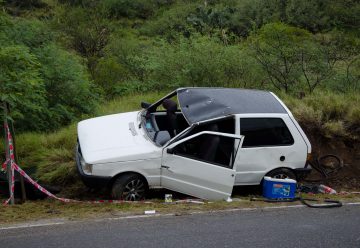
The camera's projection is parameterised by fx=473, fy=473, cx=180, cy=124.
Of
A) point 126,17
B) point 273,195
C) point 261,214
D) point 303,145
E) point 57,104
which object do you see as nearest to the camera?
point 261,214

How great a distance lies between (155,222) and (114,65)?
13.5 metres

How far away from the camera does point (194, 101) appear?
892cm

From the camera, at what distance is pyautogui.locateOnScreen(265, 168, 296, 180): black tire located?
8.70m

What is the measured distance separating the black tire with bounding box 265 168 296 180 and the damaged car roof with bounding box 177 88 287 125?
1.08 m

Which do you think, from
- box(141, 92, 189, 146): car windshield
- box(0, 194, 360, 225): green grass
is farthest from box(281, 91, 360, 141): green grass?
box(141, 92, 189, 146): car windshield

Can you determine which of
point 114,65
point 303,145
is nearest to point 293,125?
point 303,145

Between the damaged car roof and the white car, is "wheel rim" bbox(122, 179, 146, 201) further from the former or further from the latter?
the damaged car roof

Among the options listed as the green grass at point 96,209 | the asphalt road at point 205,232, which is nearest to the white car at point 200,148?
the green grass at point 96,209

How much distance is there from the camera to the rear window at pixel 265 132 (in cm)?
850

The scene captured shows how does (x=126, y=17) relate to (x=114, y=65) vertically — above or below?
A: above

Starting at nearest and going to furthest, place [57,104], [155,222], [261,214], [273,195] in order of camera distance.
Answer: [155,222] → [261,214] → [273,195] → [57,104]

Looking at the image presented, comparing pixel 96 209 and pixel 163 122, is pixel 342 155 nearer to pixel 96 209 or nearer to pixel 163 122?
pixel 163 122

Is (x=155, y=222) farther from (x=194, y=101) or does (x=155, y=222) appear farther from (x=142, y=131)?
(x=194, y=101)

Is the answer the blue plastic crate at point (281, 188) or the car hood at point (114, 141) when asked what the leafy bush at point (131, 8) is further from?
the blue plastic crate at point (281, 188)
